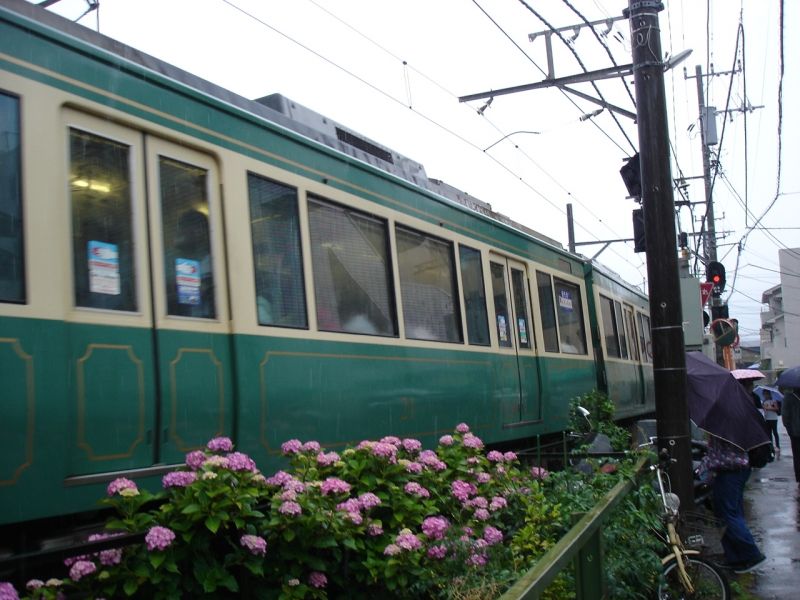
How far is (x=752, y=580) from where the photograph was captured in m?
6.47

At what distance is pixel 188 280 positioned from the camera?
14.9 feet

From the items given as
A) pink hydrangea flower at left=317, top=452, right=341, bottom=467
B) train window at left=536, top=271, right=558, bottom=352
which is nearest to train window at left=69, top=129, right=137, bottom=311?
pink hydrangea flower at left=317, top=452, right=341, bottom=467

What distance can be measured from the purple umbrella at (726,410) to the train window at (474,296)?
1962 millimetres

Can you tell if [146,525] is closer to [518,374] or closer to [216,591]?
[216,591]

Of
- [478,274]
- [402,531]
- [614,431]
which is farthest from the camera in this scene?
[614,431]

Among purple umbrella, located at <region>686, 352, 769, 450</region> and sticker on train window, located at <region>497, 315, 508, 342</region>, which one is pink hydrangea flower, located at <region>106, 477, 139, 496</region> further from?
sticker on train window, located at <region>497, 315, 508, 342</region>

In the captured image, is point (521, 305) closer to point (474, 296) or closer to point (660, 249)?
point (474, 296)

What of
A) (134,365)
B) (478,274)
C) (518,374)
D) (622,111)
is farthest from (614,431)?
(134,365)

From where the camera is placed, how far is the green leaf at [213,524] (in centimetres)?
321

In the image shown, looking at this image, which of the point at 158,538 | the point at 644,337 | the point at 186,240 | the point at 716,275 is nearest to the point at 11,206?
the point at 186,240

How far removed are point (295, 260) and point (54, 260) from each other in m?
1.85

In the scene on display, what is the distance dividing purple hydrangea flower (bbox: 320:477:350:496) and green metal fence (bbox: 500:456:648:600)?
3.22 ft

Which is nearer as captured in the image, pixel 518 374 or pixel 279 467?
pixel 279 467

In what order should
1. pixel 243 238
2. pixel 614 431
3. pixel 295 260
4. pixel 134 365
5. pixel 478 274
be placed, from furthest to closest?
pixel 614 431 → pixel 478 274 → pixel 295 260 → pixel 243 238 → pixel 134 365
